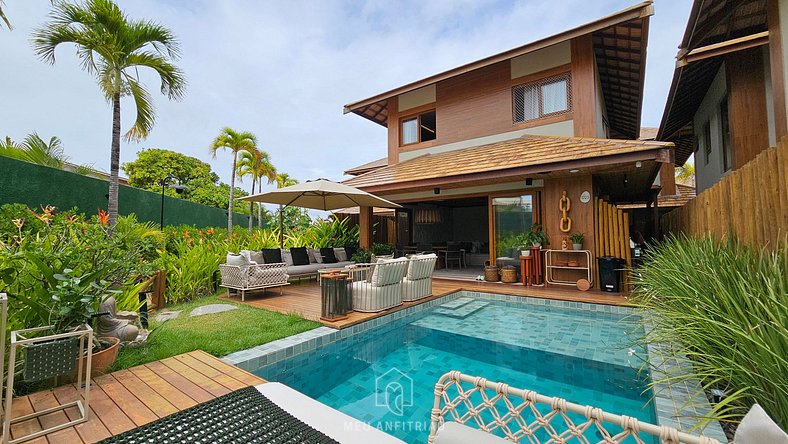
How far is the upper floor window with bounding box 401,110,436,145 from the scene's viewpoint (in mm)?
11531

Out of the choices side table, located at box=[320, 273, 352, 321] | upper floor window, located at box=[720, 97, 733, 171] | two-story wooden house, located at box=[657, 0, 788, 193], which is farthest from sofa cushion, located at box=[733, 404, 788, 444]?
upper floor window, located at box=[720, 97, 733, 171]

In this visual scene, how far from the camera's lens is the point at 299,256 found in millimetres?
9133

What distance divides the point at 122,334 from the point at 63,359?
1386 millimetres

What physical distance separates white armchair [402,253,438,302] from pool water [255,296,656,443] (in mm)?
603

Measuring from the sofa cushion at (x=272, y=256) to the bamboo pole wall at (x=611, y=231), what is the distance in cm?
771

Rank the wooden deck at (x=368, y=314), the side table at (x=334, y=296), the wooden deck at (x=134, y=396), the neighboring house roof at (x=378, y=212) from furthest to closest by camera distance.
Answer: the neighboring house roof at (x=378, y=212), the wooden deck at (x=368, y=314), the side table at (x=334, y=296), the wooden deck at (x=134, y=396)

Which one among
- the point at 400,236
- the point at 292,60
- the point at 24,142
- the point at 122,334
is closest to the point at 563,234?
the point at 400,236

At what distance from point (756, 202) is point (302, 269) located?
8.20 meters

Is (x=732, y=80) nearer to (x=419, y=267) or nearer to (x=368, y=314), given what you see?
(x=419, y=267)

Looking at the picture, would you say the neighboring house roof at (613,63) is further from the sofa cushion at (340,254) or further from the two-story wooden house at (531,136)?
the sofa cushion at (340,254)

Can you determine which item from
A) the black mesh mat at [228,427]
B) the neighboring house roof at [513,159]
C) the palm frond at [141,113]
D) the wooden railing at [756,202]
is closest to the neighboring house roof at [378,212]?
the neighboring house roof at [513,159]

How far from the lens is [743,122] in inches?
262

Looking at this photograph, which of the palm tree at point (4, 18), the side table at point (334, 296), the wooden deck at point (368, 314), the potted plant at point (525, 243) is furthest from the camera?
the potted plant at point (525, 243)

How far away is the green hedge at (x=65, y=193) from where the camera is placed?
6777mm
